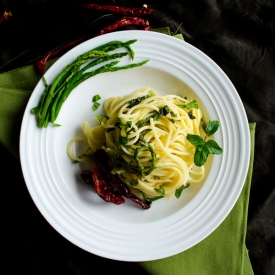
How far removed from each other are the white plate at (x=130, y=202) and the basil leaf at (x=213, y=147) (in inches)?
8.8

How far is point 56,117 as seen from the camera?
3270 millimetres

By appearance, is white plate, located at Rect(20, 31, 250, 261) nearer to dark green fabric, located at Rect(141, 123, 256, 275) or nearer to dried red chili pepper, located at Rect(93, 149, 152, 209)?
dried red chili pepper, located at Rect(93, 149, 152, 209)

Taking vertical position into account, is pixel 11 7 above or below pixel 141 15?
below

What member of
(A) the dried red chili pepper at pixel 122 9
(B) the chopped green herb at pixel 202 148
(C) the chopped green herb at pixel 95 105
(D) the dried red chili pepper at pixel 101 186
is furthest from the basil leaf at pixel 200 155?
(A) the dried red chili pepper at pixel 122 9

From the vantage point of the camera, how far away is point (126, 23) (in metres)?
3.81

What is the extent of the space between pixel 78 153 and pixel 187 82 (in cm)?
114

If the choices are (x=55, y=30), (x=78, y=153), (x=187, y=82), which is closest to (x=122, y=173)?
(x=78, y=153)

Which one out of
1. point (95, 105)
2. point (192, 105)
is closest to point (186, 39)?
point (192, 105)

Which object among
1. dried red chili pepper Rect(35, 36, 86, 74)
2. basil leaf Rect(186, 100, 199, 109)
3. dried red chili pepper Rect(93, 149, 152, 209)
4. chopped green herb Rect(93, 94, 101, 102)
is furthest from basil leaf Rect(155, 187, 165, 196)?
dried red chili pepper Rect(35, 36, 86, 74)

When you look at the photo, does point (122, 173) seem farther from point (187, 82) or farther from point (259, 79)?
point (259, 79)

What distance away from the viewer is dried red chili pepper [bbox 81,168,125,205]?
10.5 ft

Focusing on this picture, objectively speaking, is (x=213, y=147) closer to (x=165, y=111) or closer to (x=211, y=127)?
(x=211, y=127)

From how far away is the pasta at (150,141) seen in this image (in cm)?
316

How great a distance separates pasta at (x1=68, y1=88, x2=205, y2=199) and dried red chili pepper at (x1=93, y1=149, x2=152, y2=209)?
0.18 ft
